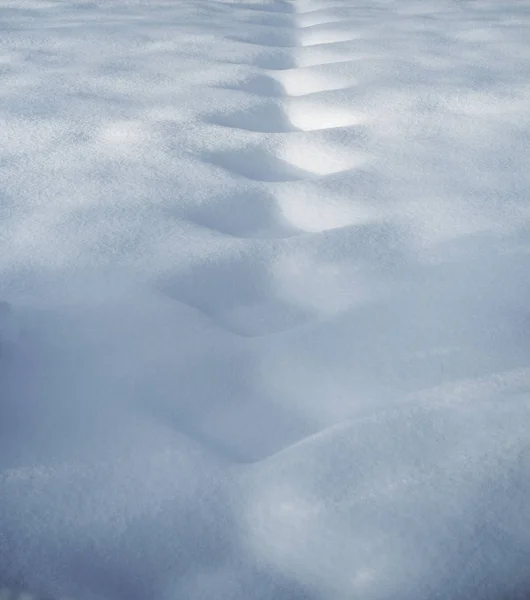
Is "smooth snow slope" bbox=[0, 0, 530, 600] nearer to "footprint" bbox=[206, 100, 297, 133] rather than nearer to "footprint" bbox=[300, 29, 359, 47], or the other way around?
"footprint" bbox=[206, 100, 297, 133]

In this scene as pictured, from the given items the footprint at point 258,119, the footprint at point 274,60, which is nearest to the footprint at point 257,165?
the footprint at point 258,119

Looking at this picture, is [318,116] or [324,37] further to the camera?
[324,37]

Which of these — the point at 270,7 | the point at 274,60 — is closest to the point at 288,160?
the point at 274,60

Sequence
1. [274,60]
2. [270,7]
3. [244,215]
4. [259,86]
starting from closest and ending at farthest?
[244,215] → [259,86] → [274,60] → [270,7]

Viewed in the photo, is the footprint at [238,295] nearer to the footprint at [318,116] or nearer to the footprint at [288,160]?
the footprint at [288,160]

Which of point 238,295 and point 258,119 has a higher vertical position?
point 258,119

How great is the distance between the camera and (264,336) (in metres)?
0.62

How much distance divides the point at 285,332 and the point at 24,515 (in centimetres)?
28

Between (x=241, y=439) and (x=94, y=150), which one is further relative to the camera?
(x=94, y=150)

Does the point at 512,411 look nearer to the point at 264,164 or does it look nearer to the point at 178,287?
the point at 178,287


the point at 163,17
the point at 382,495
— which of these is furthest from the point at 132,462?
the point at 163,17

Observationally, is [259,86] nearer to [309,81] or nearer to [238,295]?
[309,81]

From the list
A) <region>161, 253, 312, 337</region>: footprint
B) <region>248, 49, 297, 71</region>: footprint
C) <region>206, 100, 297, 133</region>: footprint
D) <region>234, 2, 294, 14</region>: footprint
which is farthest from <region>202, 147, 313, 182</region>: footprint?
<region>234, 2, 294, 14</region>: footprint

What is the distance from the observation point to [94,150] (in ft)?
2.98
